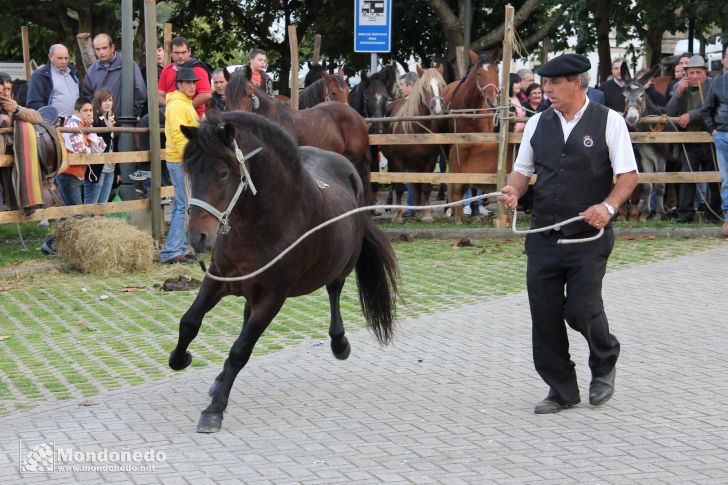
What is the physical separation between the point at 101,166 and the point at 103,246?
1.85 metres

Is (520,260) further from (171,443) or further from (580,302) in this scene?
(171,443)

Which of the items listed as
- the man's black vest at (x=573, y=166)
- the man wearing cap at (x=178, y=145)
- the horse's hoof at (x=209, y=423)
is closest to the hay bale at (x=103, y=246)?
the man wearing cap at (x=178, y=145)

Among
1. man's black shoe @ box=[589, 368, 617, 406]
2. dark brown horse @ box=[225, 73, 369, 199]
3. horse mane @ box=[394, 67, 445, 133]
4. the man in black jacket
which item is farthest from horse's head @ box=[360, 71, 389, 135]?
man's black shoe @ box=[589, 368, 617, 406]

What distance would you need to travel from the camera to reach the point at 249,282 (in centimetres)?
672

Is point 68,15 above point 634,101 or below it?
above

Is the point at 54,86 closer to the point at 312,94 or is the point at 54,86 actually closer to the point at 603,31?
the point at 312,94

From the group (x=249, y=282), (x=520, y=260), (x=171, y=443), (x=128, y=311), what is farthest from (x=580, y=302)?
(x=520, y=260)

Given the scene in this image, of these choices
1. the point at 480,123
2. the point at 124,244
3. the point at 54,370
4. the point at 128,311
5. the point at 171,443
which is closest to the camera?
the point at 171,443

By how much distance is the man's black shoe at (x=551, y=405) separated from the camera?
679 centimetres

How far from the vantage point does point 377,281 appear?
8.48 metres

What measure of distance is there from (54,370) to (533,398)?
132 inches

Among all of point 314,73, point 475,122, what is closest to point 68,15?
point 314,73

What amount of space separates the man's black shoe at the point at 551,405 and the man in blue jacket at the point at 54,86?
31.0 feet

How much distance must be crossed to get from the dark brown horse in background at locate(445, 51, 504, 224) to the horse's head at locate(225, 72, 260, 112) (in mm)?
4243
